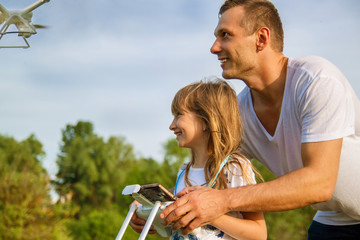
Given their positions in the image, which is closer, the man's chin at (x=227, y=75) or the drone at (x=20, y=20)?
the man's chin at (x=227, y=75)

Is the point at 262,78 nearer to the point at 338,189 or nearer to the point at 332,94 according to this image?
the point at 332,94

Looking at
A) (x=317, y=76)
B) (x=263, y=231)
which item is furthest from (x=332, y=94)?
(x=263, y=231)

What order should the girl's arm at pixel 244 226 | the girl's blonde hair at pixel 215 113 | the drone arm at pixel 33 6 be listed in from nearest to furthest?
1. the girl's arm at pixel 244 226
2. the girl's blonde hair at pixel 215 113
3. the drone arm at pixel 33 6

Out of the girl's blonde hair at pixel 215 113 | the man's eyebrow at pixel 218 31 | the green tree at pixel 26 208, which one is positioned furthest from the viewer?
the green tree at pixel 26 208

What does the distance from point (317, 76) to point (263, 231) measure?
3.36 feet

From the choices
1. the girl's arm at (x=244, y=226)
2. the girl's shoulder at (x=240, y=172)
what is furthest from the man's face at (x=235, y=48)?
the girl's arm at (x=244, y=226)

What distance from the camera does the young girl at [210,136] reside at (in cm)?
295

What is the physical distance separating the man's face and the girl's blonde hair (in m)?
0.14

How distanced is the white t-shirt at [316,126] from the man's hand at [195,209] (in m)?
0.70

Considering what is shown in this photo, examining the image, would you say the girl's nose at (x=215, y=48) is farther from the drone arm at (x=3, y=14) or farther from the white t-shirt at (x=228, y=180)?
the drone arm at (x=3, y=14)

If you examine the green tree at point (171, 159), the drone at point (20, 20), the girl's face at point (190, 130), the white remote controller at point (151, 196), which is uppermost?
the drone at point (20, 20)

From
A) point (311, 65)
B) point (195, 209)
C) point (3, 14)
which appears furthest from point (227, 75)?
point (3, 14)

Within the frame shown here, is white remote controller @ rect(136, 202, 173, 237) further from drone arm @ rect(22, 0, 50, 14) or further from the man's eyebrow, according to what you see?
drone arm @ rect(22, 0, 50, 14)

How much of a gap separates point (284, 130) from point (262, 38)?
0.73m
